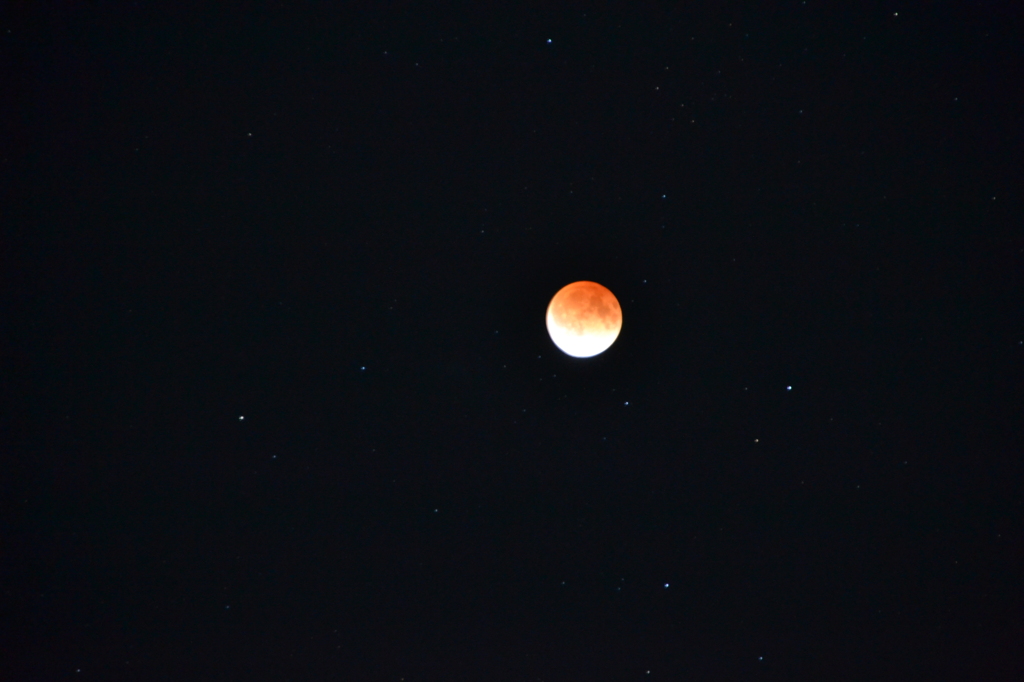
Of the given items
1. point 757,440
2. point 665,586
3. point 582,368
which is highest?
point 582,368

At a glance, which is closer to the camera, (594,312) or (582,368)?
(594,312)

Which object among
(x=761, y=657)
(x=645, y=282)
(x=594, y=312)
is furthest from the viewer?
(x=761, y=657)

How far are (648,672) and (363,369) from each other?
108 cm

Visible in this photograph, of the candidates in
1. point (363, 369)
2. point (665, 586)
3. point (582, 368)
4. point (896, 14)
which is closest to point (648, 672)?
point (665, 586)

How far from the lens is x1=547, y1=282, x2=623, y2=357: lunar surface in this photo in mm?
1462

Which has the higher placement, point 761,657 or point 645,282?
point 645,282

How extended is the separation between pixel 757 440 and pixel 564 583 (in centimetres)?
62

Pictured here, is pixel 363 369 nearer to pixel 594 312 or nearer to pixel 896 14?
pixel 594 312

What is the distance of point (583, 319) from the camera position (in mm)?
1458

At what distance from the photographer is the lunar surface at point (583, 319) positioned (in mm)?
1462

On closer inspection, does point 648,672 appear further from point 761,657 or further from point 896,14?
point 896,14

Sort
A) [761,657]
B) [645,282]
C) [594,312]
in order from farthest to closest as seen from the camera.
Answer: [761,657], [645,282], [594,312]

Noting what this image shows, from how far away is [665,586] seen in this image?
167 centimetres

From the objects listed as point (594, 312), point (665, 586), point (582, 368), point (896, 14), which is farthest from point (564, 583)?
point (896, 14)
